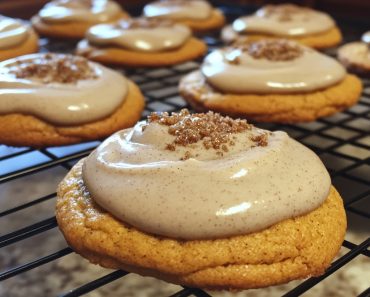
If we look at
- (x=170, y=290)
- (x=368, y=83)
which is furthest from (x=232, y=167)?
(x=368, y=83)

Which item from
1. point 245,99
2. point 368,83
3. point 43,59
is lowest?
point 368,83

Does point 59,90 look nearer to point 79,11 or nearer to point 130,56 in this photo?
point 130,56

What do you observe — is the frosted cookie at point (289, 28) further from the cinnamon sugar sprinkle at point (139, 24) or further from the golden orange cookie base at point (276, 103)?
the golden orange cookie base at point (276, 103)

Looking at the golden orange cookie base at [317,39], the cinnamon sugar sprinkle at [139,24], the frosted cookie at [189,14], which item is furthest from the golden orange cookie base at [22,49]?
the golden orange cookie base at [317,39]

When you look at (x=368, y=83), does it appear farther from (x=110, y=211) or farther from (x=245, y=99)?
(x=110, y=211)

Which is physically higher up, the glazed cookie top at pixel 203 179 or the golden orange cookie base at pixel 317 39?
the glazed cookie top at pixel 203 179

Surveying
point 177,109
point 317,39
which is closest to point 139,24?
point 177,109
